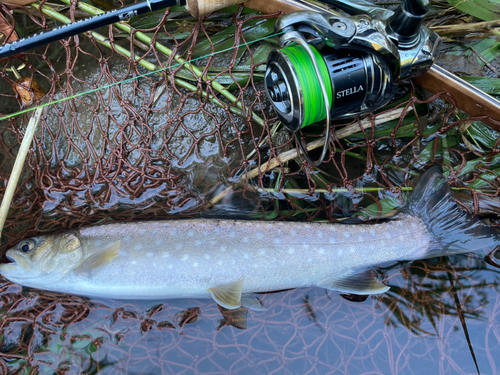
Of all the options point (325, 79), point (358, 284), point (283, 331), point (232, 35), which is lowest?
point (283, 331)

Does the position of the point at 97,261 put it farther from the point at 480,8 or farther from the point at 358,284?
the point at 480,8

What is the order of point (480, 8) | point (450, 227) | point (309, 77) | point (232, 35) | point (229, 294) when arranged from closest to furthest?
1. point (309, 77)
2. point (229, 294)
3. point (450, 227)
4. point (480, 8)
5. point (232, 35)

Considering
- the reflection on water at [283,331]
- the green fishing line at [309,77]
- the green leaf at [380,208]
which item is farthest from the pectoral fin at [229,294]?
the green fishing line at [309,77]

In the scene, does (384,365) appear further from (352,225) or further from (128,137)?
(128,137)

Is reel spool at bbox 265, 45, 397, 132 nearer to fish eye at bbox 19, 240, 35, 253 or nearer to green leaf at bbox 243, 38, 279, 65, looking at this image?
green leaf at bbox 243, 38, 279, 65

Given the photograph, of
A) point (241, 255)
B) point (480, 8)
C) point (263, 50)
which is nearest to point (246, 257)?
point (241, 255)

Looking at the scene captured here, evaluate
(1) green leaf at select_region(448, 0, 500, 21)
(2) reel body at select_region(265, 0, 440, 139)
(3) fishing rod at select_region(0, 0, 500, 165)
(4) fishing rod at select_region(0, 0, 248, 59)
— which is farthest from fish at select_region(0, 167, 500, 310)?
(1) green leaf at select_region(448, 0, 500, 21)
